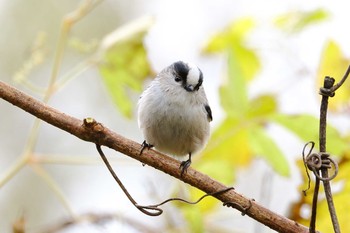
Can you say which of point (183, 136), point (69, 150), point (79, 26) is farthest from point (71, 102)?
point (183, 136)

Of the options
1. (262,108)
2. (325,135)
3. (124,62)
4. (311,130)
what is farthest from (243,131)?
(325,135)

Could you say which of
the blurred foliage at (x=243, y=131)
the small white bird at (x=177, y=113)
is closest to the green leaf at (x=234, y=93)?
the blurred foliage at (x=243, y=131)

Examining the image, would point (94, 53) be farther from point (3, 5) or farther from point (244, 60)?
point (3, 5)

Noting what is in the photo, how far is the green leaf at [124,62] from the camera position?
64.4 inches

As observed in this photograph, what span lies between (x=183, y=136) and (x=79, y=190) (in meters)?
2.57

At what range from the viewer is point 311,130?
1.49 metres

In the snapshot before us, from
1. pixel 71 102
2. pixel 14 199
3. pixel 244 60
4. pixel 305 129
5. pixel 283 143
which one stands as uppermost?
pixel 71 102

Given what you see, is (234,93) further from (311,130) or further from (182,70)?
(182,70)

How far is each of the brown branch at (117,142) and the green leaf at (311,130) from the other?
1.36ft

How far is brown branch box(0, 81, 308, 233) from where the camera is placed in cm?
108

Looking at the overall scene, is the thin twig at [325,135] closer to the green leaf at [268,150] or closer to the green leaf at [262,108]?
the green leaf at [268,150]

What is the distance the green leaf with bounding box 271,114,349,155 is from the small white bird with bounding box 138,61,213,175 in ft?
1.55

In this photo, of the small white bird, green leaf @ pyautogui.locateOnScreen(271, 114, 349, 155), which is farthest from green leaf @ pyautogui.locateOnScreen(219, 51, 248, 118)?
the small white bird

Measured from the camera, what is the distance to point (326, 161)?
1.03 metres
